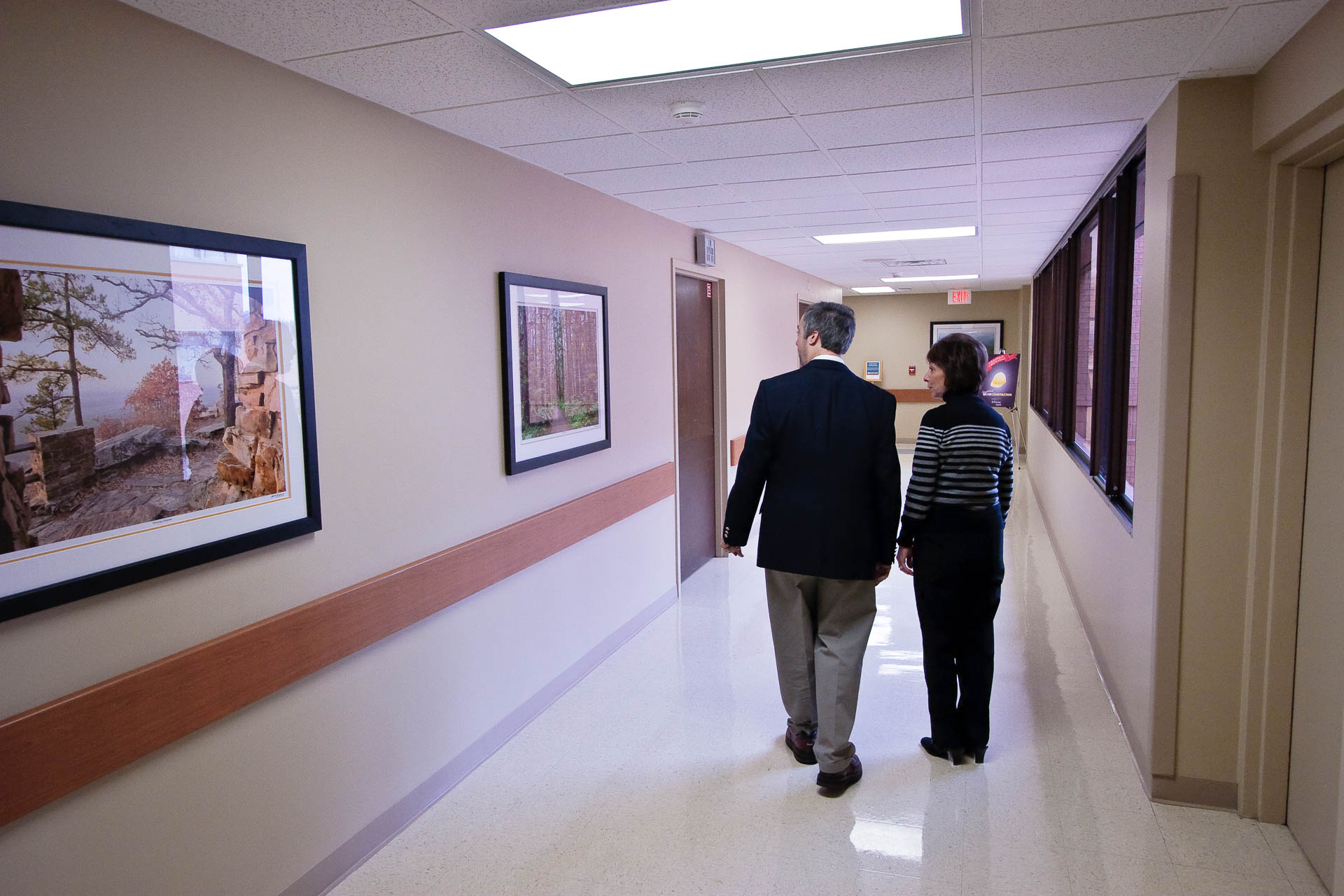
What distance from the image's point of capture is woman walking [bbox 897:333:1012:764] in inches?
116

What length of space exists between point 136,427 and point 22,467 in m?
0.25

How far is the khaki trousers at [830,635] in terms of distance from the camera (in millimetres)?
2951

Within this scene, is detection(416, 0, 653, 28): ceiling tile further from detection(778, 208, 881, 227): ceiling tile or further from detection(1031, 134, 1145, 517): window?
detection(778, 208, 881, 227): ceiling tile

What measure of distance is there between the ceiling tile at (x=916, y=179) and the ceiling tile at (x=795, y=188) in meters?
0.08

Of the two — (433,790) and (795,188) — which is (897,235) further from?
(433,790)

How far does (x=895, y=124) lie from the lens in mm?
2975

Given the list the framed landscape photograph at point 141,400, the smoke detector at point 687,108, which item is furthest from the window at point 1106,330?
the framed landscape photograph at point 141,400

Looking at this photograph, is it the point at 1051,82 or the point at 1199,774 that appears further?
the point at 1199,774

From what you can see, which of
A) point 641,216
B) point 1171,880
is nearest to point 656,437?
point 641,216

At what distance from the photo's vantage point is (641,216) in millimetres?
4754

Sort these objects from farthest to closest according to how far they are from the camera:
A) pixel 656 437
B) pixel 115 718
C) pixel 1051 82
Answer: pixel 656 437 < pixel 1051 82 < pixel 115 718

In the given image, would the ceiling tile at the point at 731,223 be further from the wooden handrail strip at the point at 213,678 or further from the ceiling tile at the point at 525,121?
the wooden handrail strip at the point at 213,678

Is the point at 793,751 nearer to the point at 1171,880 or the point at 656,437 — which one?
the point at 1171,880

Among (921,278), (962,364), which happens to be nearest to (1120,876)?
(962,364)
